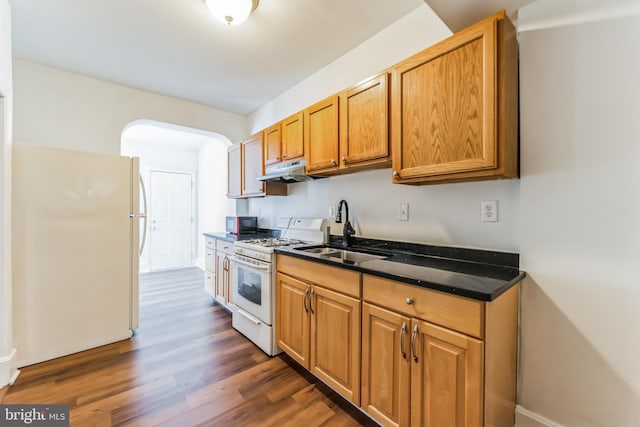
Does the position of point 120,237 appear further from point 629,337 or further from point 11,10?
point 629,337

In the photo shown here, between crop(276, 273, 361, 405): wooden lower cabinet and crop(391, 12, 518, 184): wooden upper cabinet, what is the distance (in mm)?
881

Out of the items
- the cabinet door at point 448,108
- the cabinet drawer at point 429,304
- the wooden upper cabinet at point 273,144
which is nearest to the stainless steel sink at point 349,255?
the cabinet drawer at point 429,304

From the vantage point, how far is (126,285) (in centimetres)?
254

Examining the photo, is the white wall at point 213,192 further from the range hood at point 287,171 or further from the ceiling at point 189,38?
the ceiling at point 189,38

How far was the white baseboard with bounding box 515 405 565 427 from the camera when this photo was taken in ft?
4.38

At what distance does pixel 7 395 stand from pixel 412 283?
264cm

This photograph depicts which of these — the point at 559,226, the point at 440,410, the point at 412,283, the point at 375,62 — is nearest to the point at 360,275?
the point at 412,283

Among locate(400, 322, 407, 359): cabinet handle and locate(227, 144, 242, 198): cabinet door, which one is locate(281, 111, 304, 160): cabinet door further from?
locate(400, 322, 407, 359): cabinet handle

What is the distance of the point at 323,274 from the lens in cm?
174

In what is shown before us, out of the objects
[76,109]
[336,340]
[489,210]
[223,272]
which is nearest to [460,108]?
[489,210]

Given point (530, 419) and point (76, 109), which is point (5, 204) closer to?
point (76, 109)

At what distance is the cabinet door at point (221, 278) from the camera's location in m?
3.09

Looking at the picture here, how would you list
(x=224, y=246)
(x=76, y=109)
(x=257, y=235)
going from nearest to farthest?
(x=76, y=109) → (x=224, y=246) → (x=257, y=235)

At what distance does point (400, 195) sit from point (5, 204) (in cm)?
284
